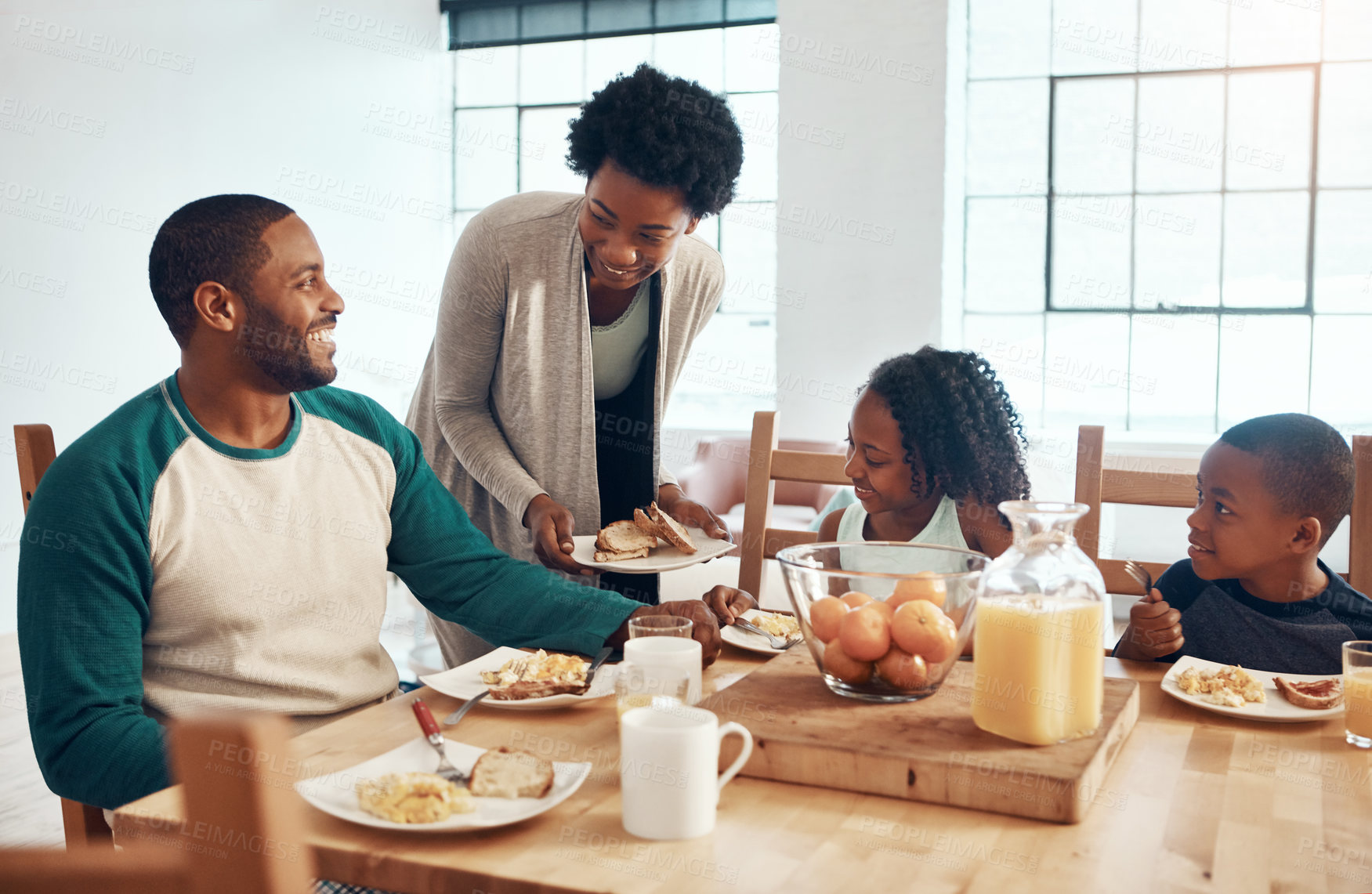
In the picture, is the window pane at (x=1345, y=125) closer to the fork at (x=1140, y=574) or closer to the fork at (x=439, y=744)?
the fork at (x=1140, y=574)

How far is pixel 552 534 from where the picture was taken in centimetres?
162

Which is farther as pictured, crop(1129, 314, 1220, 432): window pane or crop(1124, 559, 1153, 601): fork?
crop(1129, 314, 1220, 432): window pane

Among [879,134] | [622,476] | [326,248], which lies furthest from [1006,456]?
[326,248]

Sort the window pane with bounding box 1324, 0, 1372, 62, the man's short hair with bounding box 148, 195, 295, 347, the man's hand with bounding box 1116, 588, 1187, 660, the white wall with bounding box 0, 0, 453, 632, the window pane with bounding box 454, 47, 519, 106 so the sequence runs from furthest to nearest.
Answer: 1. the window pane with bounding box 454, 47, 519, 106
2. the window pane with bounding box 1324, 0, 1372, 62
3. the white wall with bounding box 0, 0, 453, 632
4. the man's hand with bounding box 1116, 588, 1187, 660
5. the man's short hair with bounding box 148, 195, 295, 347

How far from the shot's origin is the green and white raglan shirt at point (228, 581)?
1.07m

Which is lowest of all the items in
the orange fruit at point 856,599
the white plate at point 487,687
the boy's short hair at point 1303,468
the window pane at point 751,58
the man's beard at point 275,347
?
the white plate at point 487,687

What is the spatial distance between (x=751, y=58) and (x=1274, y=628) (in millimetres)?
4969

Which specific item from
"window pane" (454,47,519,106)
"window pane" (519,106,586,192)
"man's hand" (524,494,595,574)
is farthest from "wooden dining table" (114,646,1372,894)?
"window pane" (454,47,519,106)

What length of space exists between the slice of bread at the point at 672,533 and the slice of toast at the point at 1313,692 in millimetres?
801

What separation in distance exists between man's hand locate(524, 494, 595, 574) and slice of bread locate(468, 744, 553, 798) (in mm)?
652

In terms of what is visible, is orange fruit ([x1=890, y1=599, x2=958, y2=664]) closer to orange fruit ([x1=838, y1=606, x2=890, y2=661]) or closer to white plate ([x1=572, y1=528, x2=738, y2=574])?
orange fruit ([x1=838, y1=606, x2=890, y2=661])

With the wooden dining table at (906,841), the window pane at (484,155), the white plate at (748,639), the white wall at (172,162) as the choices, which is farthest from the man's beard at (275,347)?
the window pane at (484,155)

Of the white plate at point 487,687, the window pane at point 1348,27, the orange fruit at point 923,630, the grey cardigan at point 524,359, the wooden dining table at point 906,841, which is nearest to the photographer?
the wooden dining table at point 906,841

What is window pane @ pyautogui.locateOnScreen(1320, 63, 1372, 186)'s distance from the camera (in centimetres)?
460
